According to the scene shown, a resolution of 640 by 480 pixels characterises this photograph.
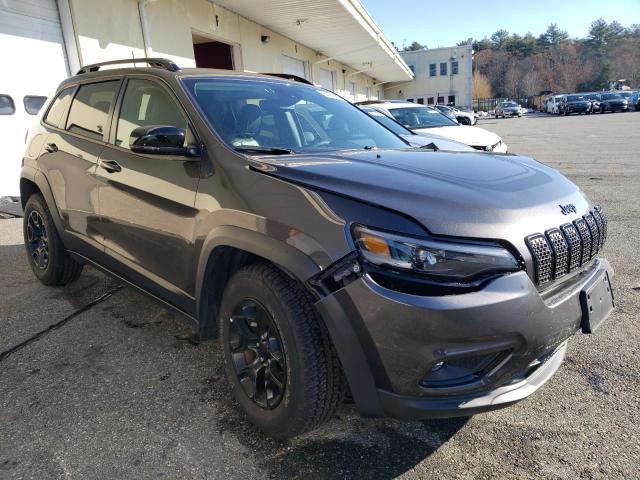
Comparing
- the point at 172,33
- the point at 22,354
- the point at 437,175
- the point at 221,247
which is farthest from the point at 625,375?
the point at 172,33

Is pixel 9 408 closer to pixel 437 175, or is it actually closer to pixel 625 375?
pixel 437 175

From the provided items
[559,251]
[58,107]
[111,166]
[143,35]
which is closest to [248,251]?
[559,251]

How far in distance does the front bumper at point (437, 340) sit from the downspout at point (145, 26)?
29.6 feet

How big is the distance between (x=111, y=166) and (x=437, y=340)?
237cm

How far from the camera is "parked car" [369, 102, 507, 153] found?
7548 mm

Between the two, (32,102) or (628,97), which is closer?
(32,102)

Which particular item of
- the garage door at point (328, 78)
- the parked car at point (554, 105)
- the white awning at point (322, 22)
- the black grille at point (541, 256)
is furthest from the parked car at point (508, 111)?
the black grille at point (541, 256)

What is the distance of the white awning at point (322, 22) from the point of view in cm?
1152

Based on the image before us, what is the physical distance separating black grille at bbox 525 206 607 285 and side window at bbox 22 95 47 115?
8240 mm

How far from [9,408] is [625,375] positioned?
3385mm

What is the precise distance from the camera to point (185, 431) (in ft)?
7.23

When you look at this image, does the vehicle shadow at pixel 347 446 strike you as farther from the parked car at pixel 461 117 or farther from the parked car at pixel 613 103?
the parked car at pixel 613 103

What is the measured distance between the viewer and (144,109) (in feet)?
9.43

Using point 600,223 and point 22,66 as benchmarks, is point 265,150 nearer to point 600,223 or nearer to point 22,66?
point 600,223
